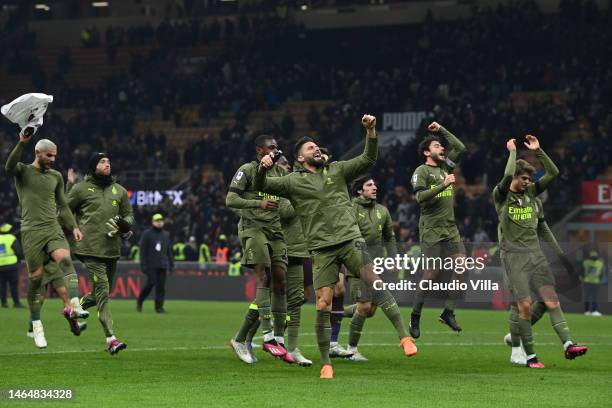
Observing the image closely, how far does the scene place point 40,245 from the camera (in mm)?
15789

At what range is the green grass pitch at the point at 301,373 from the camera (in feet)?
36.6

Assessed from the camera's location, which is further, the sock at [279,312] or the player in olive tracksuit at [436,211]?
the player in olive tracksuit at [436,211]

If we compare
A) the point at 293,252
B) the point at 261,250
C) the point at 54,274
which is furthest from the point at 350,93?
the point at 261,250

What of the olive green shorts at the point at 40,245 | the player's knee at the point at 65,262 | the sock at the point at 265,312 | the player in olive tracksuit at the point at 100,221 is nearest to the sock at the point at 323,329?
the sock at the point at 265,312

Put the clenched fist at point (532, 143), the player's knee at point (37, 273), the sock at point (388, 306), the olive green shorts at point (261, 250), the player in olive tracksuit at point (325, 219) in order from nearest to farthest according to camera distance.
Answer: the player in olive tracksuit at point (325, 219) < the sock at point (388, 306) < the clenched fist at point (532, 143) < the olive green shorts at point (261, 250) < the player's knee at point (37, 273)

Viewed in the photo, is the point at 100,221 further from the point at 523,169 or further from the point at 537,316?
the point at 537,316

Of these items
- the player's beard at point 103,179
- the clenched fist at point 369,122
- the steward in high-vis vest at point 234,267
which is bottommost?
the steward in high-vis vest at point 234,267

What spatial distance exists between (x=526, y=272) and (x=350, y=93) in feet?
109

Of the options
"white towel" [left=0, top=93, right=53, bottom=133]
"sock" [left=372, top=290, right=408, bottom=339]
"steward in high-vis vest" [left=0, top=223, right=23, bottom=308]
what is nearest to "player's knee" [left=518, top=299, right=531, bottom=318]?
"sock" [left=372, top=290, right=408, bottom=339]

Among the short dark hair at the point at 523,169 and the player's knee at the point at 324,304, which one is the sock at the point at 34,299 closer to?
the player's knee at the point at 324,304

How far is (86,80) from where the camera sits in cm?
5559

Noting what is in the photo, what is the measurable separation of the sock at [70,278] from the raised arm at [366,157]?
4176 mm

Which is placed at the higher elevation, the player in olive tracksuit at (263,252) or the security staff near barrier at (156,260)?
the player in olive tracksuit at (263,252)

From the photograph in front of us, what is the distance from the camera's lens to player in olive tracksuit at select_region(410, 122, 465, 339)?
684 inches
